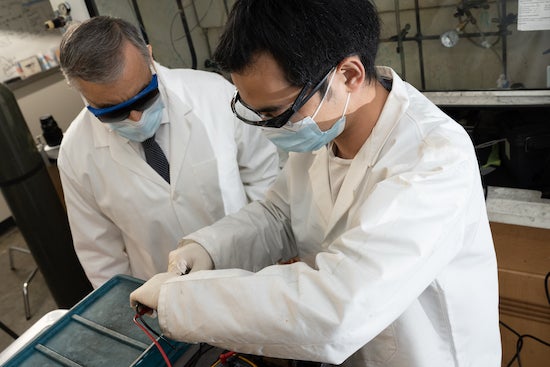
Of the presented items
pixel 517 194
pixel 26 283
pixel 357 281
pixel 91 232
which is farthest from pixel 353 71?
pixel 26 283

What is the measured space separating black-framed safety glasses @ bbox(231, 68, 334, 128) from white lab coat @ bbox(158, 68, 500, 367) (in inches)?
5.3

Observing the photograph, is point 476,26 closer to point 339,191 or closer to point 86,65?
point 339,191

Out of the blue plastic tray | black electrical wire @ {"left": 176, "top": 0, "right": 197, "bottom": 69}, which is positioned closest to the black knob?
black electrical wire @ {"left": 176, "top": 0, "right": 197, "bottom": 69}

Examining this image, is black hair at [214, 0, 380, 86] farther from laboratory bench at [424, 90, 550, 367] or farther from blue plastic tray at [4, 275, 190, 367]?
laboratory bench at [424, 90, 550, 367]

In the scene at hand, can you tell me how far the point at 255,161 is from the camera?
4.73 ft

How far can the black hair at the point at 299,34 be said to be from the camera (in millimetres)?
679

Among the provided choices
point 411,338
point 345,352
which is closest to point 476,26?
point 411,338

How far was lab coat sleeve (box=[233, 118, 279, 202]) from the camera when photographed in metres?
1.41

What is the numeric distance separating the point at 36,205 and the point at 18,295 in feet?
3.59

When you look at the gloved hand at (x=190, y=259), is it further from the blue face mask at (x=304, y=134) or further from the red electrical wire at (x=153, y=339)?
the blue face mask at (x=304, y=134)

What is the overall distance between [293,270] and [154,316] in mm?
326

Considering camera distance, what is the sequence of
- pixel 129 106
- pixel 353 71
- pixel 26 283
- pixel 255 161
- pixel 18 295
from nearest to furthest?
pixel 353 71
pixel 129 106
pixel 255 161
pixel 26 283
pixel 18 295

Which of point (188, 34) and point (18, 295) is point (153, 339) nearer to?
point (188, 34)

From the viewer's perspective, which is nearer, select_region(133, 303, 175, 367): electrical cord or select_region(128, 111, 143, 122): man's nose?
select_region(133, 303, 175, 367): electrical cord
